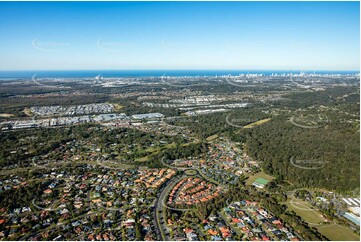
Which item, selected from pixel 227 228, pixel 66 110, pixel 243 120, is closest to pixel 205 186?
pixel 227 228

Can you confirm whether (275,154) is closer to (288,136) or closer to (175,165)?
(288,136)

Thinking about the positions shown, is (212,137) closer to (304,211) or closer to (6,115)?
(304,211)

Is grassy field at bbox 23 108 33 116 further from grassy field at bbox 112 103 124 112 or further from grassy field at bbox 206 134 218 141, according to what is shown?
grassy field at bbox 206 134 218 141

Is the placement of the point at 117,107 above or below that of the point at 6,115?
below

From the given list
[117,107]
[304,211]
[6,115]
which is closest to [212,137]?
[304,211]

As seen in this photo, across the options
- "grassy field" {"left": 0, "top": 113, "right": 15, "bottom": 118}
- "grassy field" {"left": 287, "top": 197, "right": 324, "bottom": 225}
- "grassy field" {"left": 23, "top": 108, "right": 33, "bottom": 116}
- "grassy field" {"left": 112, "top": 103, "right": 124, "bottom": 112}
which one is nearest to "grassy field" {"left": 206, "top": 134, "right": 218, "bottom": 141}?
"grassy field" {"left": 287, "top": 197, "right": 324, "bottom": 225}

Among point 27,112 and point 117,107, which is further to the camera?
point 117,107

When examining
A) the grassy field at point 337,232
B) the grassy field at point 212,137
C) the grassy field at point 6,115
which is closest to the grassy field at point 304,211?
the grassy field at point 337,232
